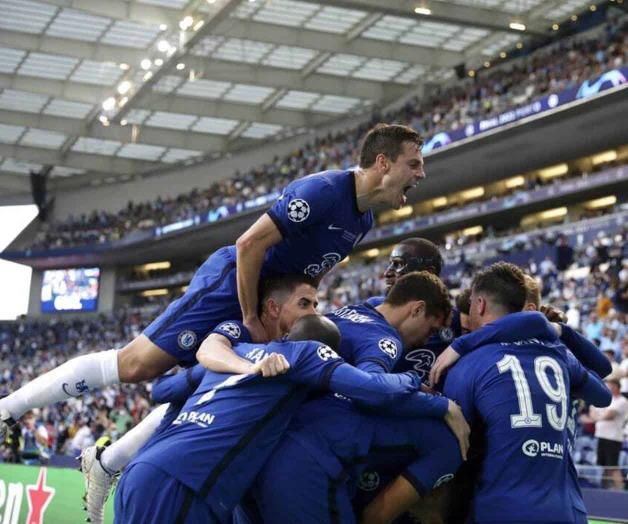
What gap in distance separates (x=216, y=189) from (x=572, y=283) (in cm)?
2667

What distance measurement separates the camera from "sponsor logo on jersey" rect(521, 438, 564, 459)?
11.8 ft

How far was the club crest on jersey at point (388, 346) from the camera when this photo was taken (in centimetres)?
381

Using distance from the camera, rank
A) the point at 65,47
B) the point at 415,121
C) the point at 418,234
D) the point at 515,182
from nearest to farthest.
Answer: the point at 65,47 < the point at 515,182 < the point at 415,121 < the point at 418,234

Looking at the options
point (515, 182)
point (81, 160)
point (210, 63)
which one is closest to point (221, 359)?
point (515, 182)

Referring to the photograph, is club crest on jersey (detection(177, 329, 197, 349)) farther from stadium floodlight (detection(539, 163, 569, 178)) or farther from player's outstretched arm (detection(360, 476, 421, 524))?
stadium floodlight (detection(539, 163, 569, 178))

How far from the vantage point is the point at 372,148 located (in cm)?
474

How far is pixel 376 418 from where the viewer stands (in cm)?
361

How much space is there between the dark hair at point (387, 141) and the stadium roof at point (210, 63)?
2497 cm

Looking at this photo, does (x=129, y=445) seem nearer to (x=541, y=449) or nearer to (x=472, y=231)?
(x=541, y=449)

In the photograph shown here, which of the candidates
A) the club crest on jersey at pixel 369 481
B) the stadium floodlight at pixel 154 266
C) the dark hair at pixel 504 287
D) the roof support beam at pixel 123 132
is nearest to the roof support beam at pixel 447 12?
the roof support beam at pixel 123 132

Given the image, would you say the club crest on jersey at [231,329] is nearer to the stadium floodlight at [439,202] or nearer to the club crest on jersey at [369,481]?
the club crest on jersey at [369,481]

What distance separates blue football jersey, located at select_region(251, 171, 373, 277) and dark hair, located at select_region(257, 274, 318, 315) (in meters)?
0.20

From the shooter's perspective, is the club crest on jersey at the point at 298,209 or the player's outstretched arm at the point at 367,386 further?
the club crest on jersey at the point at 298,209

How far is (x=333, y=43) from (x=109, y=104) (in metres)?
9.35
